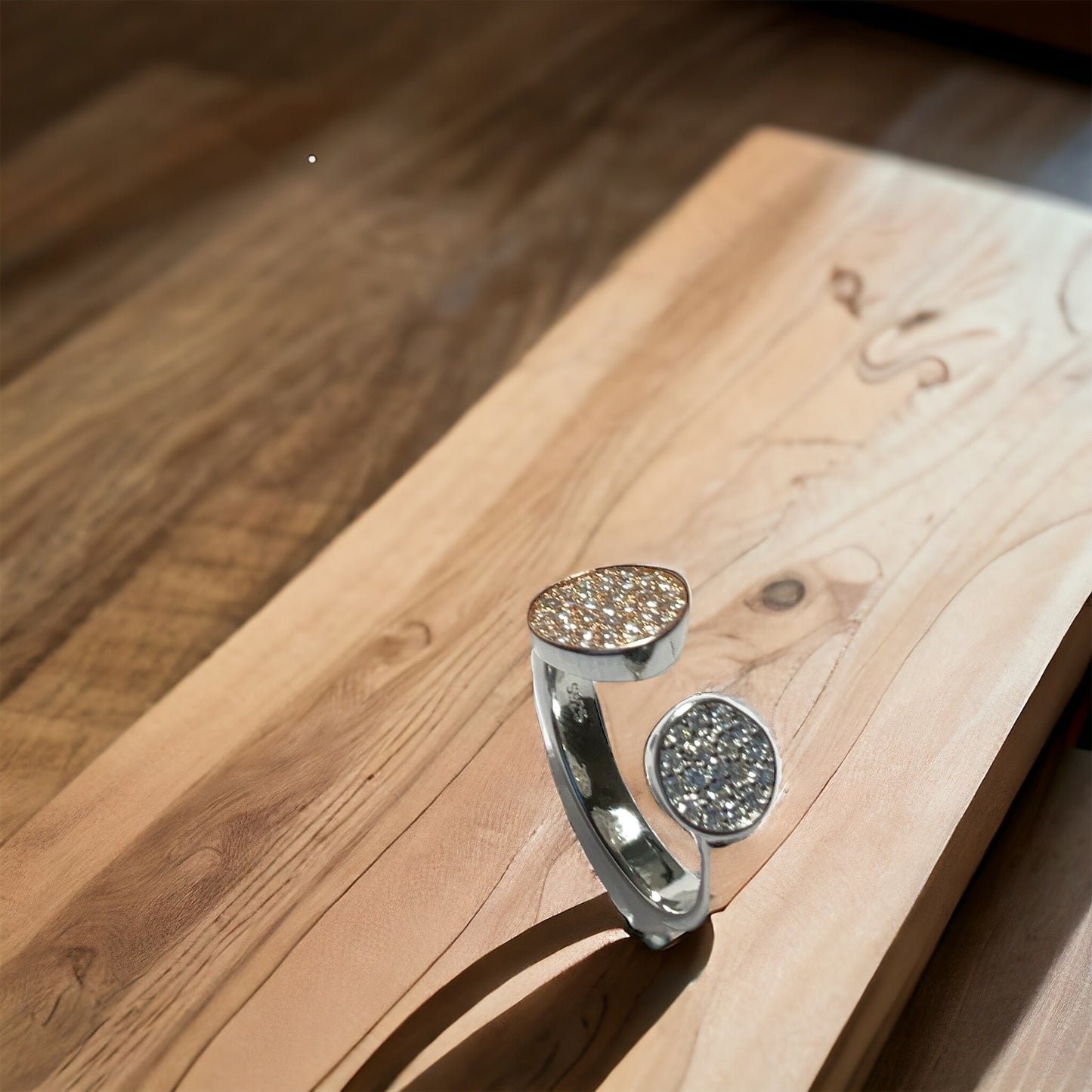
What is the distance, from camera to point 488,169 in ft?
4.55

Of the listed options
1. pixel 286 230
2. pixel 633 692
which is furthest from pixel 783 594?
pixel 286 230

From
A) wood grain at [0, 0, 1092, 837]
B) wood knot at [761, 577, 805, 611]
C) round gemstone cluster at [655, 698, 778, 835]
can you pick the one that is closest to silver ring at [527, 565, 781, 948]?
round gemstone cluster at [655, 698, 778, 835]

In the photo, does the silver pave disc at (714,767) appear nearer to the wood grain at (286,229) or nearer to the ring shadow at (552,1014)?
the ring shadow at (552,1014)

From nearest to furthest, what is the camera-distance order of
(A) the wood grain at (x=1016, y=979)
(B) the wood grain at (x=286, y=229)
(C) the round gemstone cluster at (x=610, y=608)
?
1. (C) the round gemstone cluster at (x=610, y=608)
2. (A) the wood grain at (x=1016, y=979)
3. (B) the wood grain at (x=286, y=229)

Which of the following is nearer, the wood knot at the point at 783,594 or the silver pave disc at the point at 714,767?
the silver pave disc at the point at 714,767

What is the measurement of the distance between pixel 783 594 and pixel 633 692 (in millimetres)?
130

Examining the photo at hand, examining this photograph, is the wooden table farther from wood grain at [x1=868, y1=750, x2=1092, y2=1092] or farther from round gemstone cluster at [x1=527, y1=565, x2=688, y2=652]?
wood grain at [x1=868, y1=750, x2=1092, y2=1092]

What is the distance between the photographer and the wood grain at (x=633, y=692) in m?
0.64

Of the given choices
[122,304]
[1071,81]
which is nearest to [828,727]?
[122,304]

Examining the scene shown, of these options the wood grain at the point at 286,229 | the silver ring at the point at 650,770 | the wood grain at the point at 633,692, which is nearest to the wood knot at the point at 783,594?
the wood grain at the point at 633,692

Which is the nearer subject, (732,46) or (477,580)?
(477,580)

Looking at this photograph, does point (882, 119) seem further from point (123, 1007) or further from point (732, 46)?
point (123, 1007)

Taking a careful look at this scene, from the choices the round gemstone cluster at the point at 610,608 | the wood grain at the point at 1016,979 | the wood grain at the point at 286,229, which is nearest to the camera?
the round gemstone cluster at the point at 610,608

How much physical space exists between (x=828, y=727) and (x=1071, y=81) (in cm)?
104
